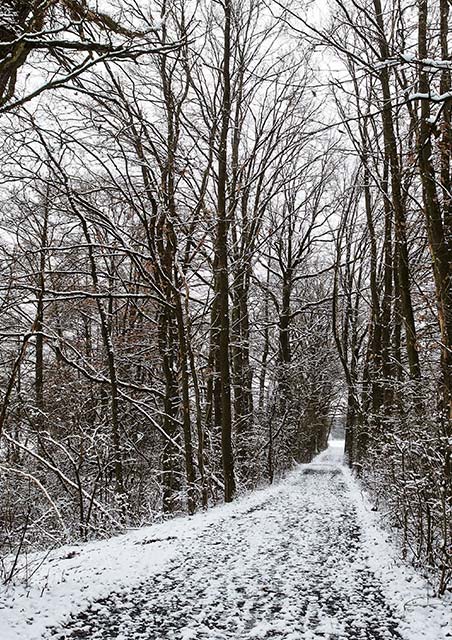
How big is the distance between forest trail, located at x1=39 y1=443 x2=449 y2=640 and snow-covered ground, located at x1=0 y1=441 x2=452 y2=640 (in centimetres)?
1

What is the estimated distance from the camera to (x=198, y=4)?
12.5 metres

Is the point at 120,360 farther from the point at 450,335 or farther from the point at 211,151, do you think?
the point at 450,335

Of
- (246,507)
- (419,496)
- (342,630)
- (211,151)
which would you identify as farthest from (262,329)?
(342,630)

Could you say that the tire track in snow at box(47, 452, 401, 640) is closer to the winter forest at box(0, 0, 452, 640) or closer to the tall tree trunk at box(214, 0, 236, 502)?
the winter forest at box(0, 0, 452, 640)

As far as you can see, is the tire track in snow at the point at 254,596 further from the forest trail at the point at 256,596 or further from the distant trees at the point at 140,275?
the distant trees at the point at 140,275

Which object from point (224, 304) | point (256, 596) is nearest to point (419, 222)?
point (224, 304)

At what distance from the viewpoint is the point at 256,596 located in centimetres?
A: 540

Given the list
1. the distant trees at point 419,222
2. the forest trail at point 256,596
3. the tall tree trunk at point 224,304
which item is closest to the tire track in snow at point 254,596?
the forest trail at point 256,596

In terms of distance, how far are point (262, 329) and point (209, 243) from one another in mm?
7760

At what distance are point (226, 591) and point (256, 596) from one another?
0.34 meters

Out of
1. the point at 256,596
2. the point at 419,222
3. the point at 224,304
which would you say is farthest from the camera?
the point at 224,304

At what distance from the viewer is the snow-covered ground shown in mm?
4477

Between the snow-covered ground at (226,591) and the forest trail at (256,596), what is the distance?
12 millimetres

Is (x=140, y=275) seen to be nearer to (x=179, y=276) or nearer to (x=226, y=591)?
(x=179, y=276)
